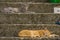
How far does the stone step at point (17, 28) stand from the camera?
1.84m

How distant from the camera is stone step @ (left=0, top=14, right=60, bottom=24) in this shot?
1912mm

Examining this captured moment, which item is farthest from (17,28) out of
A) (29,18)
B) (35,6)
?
(35,6)

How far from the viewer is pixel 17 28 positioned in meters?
1.85

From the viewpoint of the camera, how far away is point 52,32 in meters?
1.85

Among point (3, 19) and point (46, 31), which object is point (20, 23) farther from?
point (46, 31)

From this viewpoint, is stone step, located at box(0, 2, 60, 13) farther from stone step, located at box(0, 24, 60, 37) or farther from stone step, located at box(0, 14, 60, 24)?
stone step, located at box(0, 24, 60, 37)

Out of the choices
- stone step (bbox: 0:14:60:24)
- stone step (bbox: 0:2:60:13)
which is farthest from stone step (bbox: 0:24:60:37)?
stone step (bbox: 0:2:60:13)

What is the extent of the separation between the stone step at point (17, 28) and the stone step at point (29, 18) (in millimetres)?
73

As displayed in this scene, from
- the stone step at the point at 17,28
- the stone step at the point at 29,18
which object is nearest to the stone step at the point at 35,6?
the stone step at the point at 29,18

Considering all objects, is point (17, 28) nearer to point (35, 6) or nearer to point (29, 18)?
point (29, 18)

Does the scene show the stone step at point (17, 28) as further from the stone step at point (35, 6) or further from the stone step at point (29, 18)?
the stone step at point (35, 6)

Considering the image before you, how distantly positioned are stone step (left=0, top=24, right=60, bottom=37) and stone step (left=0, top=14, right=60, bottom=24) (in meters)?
0.07

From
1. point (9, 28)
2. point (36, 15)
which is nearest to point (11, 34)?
point (9, 28)

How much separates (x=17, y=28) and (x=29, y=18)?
0.16 meters
